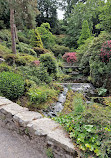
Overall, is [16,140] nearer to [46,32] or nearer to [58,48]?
[46,32]

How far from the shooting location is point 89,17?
56.2 ft

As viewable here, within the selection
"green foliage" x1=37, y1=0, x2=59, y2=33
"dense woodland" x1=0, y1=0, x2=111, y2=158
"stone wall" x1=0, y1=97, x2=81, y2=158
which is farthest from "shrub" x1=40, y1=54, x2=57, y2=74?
"green foliage" x1=37, y1=0, x2=59, y2=33

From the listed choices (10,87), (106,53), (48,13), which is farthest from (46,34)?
(10,87)

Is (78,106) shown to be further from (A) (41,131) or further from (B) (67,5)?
(B) (67,5)

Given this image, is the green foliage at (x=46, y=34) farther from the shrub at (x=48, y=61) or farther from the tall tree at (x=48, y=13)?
the shrub at (x=48, y=61)

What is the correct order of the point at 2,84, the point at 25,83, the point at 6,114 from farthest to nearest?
the point at 25,83
the point at 2,84
the point at 6,114

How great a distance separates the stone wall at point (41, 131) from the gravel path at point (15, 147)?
0.12 m

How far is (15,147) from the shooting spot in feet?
6.40

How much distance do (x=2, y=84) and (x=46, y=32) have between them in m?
13.0

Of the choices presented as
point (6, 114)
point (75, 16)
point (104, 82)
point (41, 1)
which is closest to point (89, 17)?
point (75, 16)

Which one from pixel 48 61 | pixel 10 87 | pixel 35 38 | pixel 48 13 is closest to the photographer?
pixel 10 87

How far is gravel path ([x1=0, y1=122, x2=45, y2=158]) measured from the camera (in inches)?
71.0

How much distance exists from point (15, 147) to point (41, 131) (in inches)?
28.3

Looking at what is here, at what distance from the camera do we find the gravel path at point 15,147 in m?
1.80
